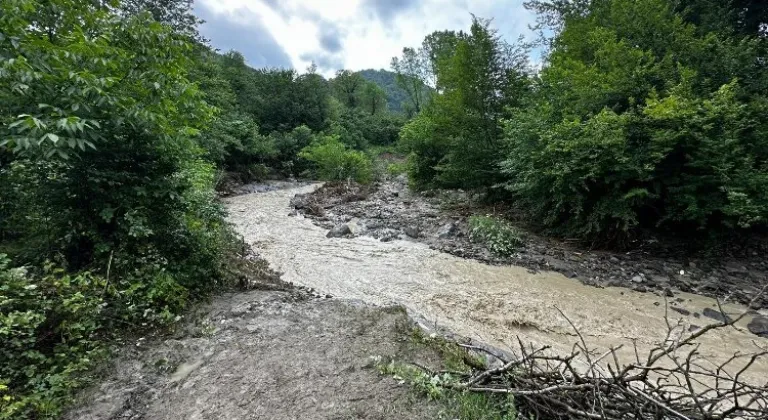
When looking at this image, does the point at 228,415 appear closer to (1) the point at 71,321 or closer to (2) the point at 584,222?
(1) the point at 71,321

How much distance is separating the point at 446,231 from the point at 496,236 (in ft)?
5.29

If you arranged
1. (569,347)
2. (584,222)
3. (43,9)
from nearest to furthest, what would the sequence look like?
(43,9) < (569,347) < (584,222)

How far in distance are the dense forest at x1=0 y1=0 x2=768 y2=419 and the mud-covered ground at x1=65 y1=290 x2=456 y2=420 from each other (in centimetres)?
38

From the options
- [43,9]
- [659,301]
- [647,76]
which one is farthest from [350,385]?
[647,76]

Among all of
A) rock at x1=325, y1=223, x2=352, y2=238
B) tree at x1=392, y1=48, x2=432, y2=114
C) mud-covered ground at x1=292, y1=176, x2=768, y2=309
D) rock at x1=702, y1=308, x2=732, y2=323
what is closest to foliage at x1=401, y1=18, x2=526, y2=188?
mud-covered ground at x1=292, y1=176, x2=768, y2=309

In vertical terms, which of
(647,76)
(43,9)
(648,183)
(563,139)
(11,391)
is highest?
(647,76)

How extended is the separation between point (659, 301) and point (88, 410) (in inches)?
307

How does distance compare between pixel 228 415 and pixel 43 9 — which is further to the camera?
pixel 43 9

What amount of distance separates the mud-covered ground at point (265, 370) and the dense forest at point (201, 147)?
381 mm

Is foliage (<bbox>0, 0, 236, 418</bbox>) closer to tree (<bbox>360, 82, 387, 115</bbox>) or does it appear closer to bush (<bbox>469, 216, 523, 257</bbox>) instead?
bush (<bbox>469, 216, 523, 257</bbox>)

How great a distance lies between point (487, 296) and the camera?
6402mm

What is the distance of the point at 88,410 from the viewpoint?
272 cm

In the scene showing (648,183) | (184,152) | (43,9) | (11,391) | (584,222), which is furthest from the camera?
(584,222)

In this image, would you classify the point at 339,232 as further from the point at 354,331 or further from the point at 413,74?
the point at 413,74
